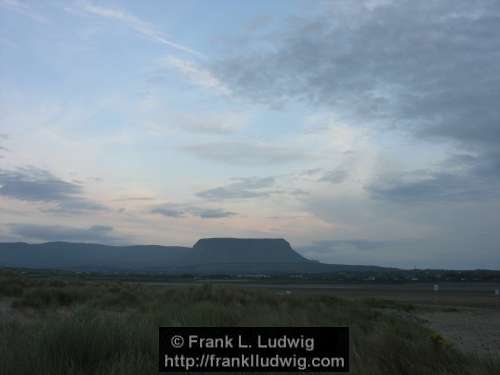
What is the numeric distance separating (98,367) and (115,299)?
796 inches

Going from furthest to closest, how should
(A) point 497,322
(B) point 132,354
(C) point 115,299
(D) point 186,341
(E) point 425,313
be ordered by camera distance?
1. (E) point 425,313
2. (A) point 497,322
3. (C) point 115,299
4. (B) point 132,354
5. (D) point 186,341

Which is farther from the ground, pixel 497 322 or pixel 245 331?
pixel 245 331

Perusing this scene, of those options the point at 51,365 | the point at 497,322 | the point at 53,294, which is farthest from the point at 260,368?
the point at 497,322

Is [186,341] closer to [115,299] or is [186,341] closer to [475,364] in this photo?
[475,364]

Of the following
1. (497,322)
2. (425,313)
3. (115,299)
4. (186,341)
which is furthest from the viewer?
(425,313)

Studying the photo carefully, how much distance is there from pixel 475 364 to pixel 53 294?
23.2m

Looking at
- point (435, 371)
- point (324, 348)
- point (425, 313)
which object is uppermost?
point (324, 348)

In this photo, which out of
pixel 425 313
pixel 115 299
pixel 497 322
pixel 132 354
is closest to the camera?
pixel 132 354

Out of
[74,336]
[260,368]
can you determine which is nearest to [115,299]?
[74,336]

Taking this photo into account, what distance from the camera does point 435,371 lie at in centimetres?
705

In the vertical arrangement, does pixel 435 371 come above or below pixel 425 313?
above

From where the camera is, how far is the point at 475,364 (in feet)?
23.5

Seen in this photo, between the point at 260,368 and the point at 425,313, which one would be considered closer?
the point at 260,368

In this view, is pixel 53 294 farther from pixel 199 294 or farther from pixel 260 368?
pixel 260 368
